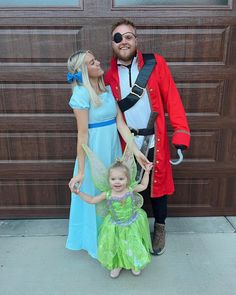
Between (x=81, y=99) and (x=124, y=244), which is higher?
(x=81, y=99)

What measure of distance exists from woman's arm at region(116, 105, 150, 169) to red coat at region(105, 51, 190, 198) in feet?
0.42

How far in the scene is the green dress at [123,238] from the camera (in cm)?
217

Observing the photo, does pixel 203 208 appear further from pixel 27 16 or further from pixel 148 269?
pixel 27 16

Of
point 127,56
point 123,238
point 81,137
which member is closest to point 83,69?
point 127,56

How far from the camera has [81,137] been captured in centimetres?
218

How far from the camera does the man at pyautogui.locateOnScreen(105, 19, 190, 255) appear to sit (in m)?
2.20

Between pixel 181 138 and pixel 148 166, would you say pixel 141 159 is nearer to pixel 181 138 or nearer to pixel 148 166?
pixel 148 166

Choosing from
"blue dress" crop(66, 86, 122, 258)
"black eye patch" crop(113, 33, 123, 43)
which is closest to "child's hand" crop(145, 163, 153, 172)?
"blue dress" crop(66, 86, 122, 258)

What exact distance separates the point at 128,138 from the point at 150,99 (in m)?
0.32

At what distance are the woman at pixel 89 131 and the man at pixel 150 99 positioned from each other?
11 cm

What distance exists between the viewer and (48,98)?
111 inches

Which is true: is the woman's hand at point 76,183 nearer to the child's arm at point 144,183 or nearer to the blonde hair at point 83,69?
the child's arm at point 144,183

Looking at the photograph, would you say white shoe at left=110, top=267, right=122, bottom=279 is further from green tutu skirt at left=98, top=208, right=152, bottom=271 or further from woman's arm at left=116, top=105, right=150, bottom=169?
woman's arm at left=116, top=105, right=150, bottom=169

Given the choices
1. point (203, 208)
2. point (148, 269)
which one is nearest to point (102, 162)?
point (148, 269)
